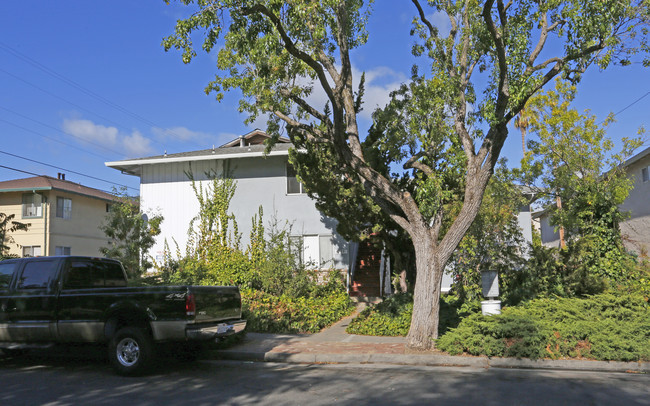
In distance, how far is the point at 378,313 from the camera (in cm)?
1260

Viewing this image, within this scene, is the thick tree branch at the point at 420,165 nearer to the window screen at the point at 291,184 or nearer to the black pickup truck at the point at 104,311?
the black pickup truck at the point at 104,311

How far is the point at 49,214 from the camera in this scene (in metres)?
26.9

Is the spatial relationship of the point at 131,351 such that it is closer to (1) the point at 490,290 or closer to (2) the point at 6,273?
(2) the point at 6,273

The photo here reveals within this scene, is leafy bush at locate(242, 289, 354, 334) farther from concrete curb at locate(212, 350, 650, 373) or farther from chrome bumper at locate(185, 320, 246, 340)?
chrome bumper at locate(185, 320, 246, 340)

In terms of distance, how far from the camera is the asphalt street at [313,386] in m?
6.28

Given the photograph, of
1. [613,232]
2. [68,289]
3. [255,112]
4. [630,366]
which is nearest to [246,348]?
[68,289]

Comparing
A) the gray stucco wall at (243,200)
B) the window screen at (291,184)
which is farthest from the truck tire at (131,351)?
the window screen at (291,184)

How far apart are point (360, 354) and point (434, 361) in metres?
1.35

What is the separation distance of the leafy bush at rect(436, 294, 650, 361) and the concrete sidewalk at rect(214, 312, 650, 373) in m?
0.18

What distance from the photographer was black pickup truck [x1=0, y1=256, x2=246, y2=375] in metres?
7.97

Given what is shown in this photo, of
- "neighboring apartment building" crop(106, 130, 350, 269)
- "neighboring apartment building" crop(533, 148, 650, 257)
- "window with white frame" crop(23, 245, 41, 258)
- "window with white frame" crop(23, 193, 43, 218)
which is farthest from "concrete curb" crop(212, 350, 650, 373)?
"window with white frame" crop(23, 193, 43, 218)

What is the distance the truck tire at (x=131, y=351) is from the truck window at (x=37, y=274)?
1.95 m

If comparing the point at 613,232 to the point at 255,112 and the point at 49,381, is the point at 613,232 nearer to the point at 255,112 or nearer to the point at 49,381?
the point at 255,112

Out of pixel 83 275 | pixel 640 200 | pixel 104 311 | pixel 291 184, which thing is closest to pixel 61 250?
pixel 291 184
